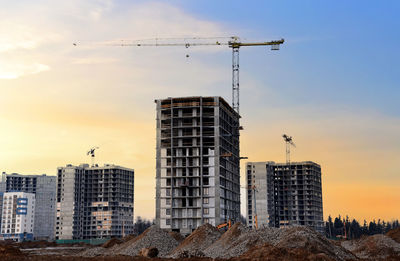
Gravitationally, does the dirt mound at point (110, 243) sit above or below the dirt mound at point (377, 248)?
below

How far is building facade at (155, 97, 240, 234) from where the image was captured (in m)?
132

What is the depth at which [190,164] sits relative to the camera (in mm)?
135125

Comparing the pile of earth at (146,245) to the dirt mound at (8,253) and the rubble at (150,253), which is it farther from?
the dirt mound at (8,253)

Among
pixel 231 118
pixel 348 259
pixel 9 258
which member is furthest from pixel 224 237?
pixel 231 118


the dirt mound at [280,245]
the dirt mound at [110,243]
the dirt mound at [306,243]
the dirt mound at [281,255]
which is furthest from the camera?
the dirt mound at [110,243]

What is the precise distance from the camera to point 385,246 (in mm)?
88500

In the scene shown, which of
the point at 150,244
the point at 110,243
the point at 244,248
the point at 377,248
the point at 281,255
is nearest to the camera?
the point at 281,255

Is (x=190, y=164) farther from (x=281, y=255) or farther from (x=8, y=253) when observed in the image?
(x=281, y=255)

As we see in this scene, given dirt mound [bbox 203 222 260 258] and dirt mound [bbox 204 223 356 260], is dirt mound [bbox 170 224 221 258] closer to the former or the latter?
dirt mound [bbox 203 222 260 258]

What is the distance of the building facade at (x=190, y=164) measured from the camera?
131875 millimetres

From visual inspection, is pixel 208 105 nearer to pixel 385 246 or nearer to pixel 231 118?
pixel 231 118

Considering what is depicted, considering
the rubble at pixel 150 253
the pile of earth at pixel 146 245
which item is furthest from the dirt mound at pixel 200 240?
the rubble at pixel 150 253

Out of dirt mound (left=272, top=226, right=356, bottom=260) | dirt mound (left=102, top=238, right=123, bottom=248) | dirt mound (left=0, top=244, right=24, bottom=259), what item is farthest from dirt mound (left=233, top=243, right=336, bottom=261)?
dirt mound (left=102, top=238, right=123, bottom=248)

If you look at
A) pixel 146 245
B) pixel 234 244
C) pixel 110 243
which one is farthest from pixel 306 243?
pixel 110 243
